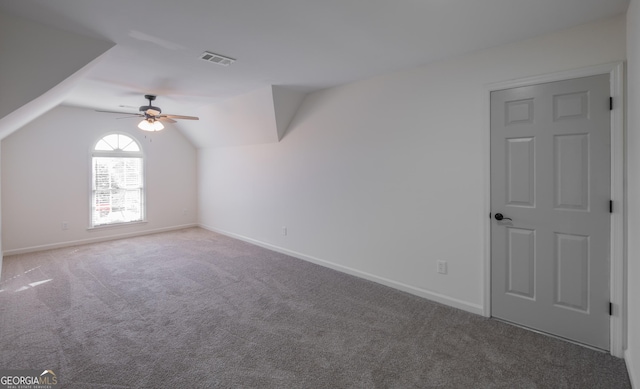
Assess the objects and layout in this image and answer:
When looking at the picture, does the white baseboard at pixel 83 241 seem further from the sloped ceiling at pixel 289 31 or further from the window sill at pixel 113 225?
the sloped ceiling at pixel 289 31

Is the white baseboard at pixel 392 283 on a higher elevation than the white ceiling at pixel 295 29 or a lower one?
lower

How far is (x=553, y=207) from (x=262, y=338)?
268 cm

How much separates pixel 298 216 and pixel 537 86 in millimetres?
3358

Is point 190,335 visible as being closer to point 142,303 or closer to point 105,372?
point 105,372

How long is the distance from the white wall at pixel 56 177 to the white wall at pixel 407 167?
11.1 ft

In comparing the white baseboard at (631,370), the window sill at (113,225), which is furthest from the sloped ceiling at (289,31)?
the window sill at (113,225)

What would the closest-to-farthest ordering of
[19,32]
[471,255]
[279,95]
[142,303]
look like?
1. [19,32]
2. [471,255]
3. [142,303]
4. [279,95]

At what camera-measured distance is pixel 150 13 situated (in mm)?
2135

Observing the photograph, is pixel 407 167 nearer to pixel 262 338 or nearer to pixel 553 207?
pixel 553 207

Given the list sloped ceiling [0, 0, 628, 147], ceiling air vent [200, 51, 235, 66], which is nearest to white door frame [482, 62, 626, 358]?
sloped ceiling [0, 0, 628, 147]

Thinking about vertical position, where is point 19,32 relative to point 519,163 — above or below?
above

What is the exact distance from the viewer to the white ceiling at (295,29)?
204cm

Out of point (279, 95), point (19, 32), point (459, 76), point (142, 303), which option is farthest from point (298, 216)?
point (19, 32)

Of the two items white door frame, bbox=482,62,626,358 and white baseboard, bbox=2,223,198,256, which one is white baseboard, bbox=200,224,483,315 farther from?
white baseboard, bbox=2,223,198,256
